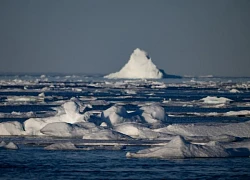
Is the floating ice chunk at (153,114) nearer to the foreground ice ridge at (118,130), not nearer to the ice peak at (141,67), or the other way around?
the foreground ice ridge at (118,130)

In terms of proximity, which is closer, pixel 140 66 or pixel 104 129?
pixel 104 129

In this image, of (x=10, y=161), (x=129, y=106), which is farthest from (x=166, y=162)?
(x=129, y=106)

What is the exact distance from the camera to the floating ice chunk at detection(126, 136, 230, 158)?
2214cm

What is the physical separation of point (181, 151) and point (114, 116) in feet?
30.8

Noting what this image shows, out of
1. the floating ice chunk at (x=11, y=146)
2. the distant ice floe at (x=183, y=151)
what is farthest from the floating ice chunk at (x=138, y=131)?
the floating ice chunk at (x=11, y=146)

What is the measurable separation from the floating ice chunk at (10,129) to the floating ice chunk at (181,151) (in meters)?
7.60

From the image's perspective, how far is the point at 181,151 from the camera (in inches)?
872

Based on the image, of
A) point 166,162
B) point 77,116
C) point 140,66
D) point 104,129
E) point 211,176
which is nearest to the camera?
point 211,176

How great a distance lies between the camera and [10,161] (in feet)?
71.4

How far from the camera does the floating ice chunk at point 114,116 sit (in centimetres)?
3122

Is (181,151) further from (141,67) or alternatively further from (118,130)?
(141,67)

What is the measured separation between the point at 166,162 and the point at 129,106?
24849 mm

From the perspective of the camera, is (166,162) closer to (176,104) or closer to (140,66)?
(176,104)

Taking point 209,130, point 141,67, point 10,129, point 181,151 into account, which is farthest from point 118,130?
point 141,67
